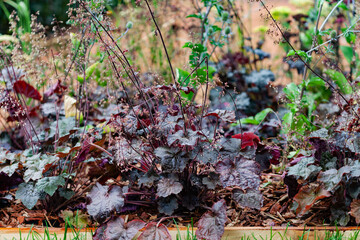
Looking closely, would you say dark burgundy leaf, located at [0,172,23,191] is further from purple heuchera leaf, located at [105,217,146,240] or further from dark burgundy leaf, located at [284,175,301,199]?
dark burgundy leaf, located at [284,175,301,199]

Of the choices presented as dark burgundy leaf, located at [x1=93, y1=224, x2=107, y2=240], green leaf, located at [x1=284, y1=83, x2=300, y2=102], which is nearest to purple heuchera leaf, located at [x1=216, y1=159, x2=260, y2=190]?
dark burgundy leaf, located at [x1=93, y1=224, x2=107, y2=240]

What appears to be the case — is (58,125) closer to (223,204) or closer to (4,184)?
(4,184)

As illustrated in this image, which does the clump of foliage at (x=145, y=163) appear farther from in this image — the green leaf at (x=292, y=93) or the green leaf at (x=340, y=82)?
the green leaf at (x=340, y=82)

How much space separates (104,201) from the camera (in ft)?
5.25

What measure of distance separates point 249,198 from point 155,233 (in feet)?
1.33

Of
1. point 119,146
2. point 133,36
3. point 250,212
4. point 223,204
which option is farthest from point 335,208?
point 133,36

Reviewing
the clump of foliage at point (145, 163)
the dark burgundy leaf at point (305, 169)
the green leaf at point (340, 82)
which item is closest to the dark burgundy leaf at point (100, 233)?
the clump of foliage at point (145, 163)

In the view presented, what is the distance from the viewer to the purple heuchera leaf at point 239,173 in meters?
1.57

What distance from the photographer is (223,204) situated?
1576 millimetres

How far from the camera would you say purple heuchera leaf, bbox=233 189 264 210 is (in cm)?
159

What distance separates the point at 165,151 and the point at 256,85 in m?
1.62

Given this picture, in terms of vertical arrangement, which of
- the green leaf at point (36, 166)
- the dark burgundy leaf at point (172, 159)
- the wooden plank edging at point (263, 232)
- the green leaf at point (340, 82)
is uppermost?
the green leaf at point (340, 82)

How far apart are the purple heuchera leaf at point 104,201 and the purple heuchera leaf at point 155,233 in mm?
151

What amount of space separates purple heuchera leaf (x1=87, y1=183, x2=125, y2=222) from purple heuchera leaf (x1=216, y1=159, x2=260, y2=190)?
42 centimetres
